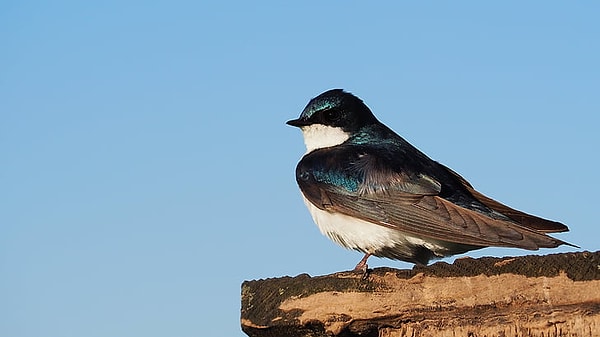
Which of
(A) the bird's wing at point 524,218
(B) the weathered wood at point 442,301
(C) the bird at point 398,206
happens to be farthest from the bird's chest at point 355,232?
(B) the weathered wood at point 442,301

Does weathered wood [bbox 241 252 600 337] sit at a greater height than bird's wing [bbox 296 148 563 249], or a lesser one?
lesser

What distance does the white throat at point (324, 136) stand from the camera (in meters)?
5.43

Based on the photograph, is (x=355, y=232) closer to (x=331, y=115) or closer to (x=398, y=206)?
(x=398, y=206)

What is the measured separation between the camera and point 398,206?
15.2ft

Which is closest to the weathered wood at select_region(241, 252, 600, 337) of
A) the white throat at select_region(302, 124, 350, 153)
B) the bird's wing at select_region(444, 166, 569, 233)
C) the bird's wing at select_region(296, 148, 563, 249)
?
the bird's wing at select_region(296, 148, 563, 249)

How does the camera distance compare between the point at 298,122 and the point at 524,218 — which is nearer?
the point at 524,218

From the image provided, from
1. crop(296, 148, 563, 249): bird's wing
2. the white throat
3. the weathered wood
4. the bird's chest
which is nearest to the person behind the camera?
the weathered wood

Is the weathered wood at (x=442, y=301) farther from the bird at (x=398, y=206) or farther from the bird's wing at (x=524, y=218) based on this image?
the bird's wing at (x=524, y=218)

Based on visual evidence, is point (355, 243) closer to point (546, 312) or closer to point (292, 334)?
point (292, 334)

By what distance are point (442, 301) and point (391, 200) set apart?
158cm

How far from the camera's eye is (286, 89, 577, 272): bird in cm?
430

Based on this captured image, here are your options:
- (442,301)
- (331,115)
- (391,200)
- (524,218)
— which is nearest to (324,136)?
(331,115)

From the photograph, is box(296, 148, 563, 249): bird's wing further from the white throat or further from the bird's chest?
the white throat

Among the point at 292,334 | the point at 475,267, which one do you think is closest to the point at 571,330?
the point at 475,267
